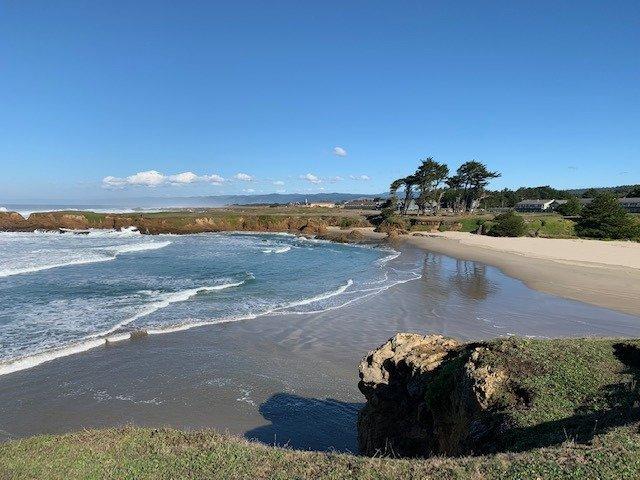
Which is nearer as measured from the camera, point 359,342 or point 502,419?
point 502,419

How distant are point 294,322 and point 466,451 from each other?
13.9 meters

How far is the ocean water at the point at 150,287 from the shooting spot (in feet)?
59.4

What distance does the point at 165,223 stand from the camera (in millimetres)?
71312

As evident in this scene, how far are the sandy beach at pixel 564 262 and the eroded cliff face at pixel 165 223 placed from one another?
20.0m

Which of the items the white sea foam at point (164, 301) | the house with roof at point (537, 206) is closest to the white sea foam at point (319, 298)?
the white sea foam at point (164, 301)

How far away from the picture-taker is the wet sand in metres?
11.2

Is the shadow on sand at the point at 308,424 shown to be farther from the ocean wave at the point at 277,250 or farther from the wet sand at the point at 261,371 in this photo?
the ocean wave at the point at 277,250

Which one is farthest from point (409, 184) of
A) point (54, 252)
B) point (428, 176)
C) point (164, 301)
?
point (164, 301)

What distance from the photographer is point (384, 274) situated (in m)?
34.2

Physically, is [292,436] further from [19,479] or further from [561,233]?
[561,233]

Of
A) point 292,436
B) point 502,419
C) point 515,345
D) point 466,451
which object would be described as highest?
point 515,345

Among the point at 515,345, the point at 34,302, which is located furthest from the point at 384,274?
the point at 515,345

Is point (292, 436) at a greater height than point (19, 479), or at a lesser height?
lesser

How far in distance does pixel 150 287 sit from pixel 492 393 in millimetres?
24022
